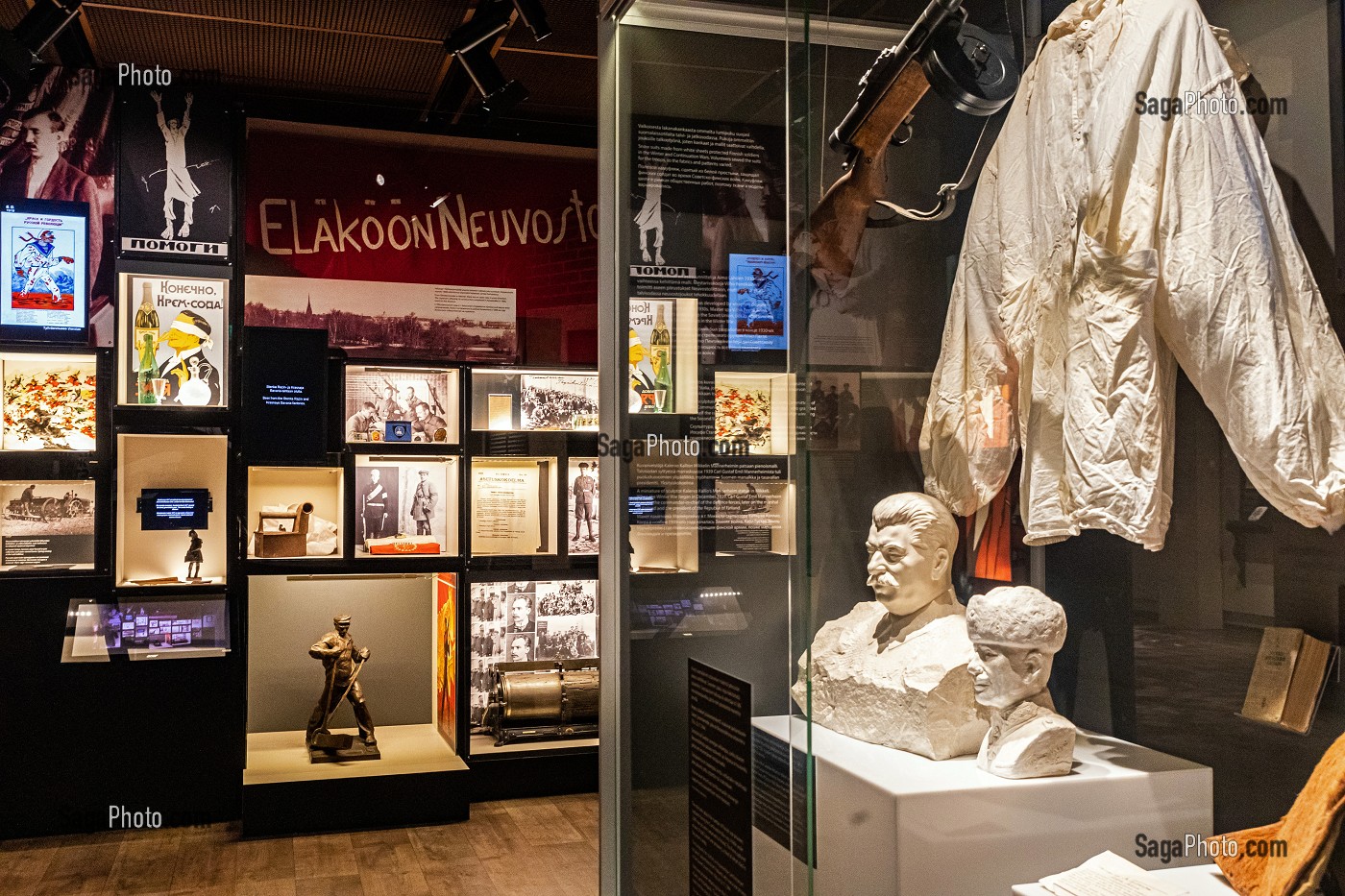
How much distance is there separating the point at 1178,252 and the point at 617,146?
108 centimetres

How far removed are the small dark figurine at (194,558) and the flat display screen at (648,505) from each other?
316 cm

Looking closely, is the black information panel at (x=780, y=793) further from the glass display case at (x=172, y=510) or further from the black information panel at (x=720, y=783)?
the glass display case at (x=172, y=510)

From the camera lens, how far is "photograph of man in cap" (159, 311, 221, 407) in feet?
15.2

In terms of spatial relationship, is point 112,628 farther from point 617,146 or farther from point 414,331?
point 617,146

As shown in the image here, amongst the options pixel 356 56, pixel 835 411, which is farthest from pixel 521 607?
pixel 835 411

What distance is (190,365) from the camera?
4.66 m

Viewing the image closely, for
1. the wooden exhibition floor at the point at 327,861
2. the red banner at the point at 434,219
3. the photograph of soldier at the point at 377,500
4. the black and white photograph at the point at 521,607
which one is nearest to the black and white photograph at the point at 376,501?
the photograph of soldier at the point at 377,500

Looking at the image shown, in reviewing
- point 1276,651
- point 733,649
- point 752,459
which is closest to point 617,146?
point 752,459

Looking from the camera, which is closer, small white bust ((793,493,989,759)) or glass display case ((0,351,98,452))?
small white bust ((793,493,989,759))

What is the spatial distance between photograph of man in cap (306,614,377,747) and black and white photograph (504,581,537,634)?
648mm

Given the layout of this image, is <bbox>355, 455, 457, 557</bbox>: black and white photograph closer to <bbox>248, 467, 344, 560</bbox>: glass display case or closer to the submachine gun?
<bbox>248, 467, 344, 560</bbox>: glass display case

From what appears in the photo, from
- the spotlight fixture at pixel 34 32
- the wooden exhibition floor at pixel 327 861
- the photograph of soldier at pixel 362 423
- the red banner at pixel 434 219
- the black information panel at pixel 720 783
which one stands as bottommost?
the wooden exhibition floor at pixel 327 861

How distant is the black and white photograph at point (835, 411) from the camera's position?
5.68 ft

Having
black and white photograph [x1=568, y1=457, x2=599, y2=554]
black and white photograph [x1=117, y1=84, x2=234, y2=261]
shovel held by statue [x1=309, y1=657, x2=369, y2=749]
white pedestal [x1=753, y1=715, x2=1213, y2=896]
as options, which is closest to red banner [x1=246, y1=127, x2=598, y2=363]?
black and white photograph [x1=117, y1=84, x2=234, y2=261]
